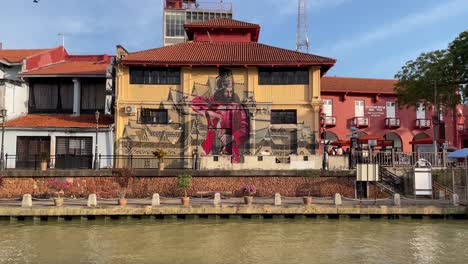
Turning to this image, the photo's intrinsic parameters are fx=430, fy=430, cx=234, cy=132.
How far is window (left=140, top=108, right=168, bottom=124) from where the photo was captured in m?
29.2

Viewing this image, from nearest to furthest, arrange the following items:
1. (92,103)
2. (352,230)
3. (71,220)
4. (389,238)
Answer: (389,238)
(352,230)
(71,220)
(92,103)

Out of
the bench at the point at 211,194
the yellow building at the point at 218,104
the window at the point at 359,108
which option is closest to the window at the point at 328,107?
the window at the point at 359,108

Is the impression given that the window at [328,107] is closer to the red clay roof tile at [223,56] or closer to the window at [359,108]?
the window at [359,108]

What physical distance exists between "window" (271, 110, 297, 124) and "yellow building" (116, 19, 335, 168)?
0.07 meters

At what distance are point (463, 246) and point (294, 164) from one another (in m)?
11.4

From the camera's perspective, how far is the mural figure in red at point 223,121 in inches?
1146

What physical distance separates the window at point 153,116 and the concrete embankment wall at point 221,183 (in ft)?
17.2

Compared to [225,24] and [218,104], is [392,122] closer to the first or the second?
[225,24]

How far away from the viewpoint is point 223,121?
29.3m

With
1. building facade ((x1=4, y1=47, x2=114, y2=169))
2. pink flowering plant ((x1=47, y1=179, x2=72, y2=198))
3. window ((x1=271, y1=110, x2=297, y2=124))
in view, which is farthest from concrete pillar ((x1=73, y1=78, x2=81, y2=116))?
window ((x1=271, y1=110, x2=297, y2=124))

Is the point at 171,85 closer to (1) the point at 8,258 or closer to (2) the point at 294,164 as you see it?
(2) the point at 294,164

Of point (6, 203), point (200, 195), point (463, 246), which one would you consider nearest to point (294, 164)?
point (200, 195)

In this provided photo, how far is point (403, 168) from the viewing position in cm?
2580

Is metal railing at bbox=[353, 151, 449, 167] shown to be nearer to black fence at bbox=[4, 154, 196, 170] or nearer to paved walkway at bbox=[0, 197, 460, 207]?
paved walkway at bbox=[0, 197, 460, 207]
